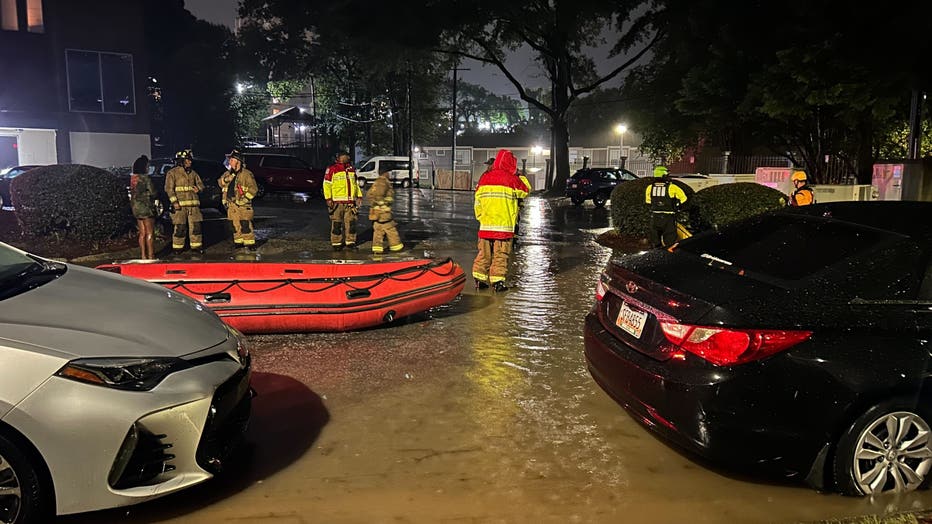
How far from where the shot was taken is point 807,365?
3.49 m

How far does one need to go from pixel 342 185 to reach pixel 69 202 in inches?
179

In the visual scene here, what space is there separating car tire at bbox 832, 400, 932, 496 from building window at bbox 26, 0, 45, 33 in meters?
34.0

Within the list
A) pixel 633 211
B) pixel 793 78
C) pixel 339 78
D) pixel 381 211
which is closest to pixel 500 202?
pixel 381 211

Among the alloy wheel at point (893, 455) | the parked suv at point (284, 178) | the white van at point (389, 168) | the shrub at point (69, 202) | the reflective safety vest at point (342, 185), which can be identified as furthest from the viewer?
the white van at point (389, 168)

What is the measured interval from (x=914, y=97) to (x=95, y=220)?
15.9m

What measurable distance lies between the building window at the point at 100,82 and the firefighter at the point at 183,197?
22.2 m

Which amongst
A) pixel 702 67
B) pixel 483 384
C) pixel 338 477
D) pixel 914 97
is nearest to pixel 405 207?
pixel 702 67

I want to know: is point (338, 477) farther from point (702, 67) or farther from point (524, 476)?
point (702, 67)

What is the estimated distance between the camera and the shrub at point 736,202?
1235 centimetres

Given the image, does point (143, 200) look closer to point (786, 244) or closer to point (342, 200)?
point (342, 200)

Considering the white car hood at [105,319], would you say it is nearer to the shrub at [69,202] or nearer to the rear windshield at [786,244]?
the rear windshield at [786,244]

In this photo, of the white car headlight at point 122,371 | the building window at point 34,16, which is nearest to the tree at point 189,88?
the building window at point 34,16

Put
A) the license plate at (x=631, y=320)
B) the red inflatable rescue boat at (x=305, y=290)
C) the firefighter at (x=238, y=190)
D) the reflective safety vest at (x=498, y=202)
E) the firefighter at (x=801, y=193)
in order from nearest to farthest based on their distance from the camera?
the license plate at (x=631, y=320) < the red inflatable rescue boat at (x=305, y=290) < the reflective safety vest at (x=498, y=202) < the firefighter at (x=801, y=193) < the firefighter at (x=238, y=190)

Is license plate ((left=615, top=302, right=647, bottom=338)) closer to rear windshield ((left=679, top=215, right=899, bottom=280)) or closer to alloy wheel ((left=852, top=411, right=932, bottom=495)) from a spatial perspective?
rear windshield ((left=679, top=215, right=899, bottom=280))
